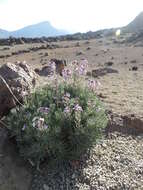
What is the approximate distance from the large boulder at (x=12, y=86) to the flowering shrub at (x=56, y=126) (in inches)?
19.5

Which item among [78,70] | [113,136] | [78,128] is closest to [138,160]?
[113,136]

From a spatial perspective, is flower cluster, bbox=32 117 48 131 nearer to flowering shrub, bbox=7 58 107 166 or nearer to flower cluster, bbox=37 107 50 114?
flowering shrub, bbox=7 58 107 166

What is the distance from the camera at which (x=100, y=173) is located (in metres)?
5.86

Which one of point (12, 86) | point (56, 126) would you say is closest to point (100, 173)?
point (56, 126)

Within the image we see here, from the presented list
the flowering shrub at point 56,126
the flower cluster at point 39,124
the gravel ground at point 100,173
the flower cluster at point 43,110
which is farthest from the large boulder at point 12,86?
the gravel ground at point 100,173

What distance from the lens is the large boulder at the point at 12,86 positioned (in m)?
6.61

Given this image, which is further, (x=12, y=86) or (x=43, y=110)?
(x=12, y=86)

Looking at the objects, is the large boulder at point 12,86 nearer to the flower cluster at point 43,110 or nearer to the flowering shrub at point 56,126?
the flowering shrub at point 56,126

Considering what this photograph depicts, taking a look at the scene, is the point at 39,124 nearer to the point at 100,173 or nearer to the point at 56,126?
the point at 56,126

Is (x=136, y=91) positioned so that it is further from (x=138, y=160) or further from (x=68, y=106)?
(x=68, y=106)

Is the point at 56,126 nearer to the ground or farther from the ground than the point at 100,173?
farther from the ground

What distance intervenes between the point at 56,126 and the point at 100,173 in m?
1.13

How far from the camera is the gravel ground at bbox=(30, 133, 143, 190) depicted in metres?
5.59

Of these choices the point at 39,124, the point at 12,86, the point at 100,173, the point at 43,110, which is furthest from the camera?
the point at 12,86
